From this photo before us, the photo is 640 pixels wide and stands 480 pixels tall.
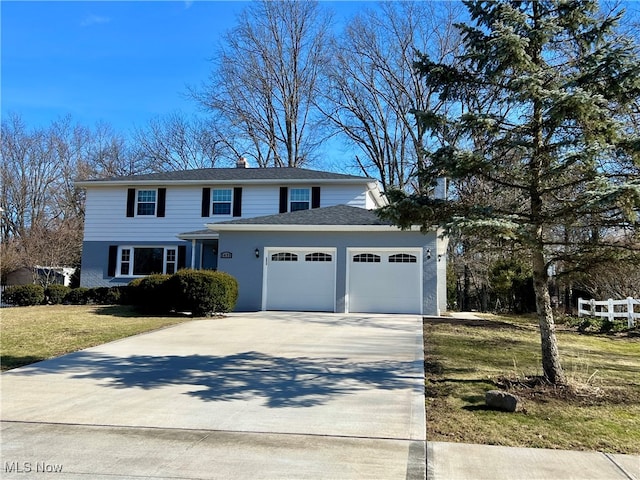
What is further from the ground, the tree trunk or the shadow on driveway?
the tree trunk

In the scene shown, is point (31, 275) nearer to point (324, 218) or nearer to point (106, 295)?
point (106, 295)

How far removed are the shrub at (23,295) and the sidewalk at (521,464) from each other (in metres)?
18.4

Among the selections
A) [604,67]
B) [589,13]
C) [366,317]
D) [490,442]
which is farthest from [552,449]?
[366,317]

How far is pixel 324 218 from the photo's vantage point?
16.6m

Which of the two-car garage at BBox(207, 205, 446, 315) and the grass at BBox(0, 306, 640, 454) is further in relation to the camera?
the two-car garage at BBox(207, 205, 446, 315)

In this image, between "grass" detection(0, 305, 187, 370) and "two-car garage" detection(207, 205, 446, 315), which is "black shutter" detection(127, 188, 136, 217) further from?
"two-car garage" detection(207, 205, 446, 315)

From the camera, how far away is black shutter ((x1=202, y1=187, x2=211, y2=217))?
21281 mm

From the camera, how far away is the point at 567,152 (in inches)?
241

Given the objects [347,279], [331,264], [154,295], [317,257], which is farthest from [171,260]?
[347,279]

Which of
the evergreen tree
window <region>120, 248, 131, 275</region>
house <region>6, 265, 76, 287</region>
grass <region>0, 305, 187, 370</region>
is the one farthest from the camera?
house <region>6, 265, 76, 287</region>

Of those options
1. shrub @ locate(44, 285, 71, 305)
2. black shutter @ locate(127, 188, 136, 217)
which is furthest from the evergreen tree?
black shutter @ locate(127, 188, 136, 217)

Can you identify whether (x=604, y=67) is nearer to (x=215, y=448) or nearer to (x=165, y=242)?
(x=215, y=448)

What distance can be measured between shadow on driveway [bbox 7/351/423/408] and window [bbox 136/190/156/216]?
1403 cm

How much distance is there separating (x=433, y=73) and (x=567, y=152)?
221 cm
